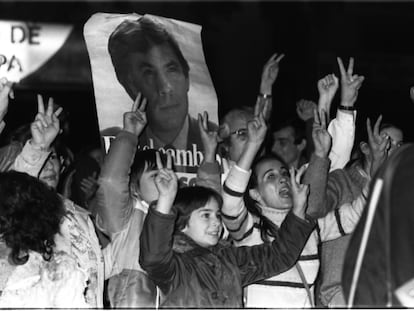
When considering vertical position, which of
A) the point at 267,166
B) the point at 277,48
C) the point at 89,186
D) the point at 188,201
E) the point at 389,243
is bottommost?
the point at 277,48

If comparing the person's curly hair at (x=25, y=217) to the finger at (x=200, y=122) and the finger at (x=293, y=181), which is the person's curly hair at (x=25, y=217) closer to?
the finger at (x=293, y=181)

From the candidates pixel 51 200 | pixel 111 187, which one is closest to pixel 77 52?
pixel 111 187

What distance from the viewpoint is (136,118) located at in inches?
167

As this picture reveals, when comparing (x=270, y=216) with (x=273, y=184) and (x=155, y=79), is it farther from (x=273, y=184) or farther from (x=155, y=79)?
(x=155, y=79)

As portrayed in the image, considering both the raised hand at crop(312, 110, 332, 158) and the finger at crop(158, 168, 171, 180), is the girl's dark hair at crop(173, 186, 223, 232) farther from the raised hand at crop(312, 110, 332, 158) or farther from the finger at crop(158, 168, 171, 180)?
the raised hand at crop(312, 110, 332, 158)

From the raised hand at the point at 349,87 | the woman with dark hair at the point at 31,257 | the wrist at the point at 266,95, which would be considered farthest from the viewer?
the wrist at the point at 266,95

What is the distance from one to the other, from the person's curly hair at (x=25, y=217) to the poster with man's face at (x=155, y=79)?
0.82 m

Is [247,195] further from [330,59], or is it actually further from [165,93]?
[330,59]

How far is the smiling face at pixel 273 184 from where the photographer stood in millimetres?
4469

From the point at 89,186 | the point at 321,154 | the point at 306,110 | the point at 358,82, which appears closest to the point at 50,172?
the point at 89,186

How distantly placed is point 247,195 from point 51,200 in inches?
47.6

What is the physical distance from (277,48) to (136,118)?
4.24 metres

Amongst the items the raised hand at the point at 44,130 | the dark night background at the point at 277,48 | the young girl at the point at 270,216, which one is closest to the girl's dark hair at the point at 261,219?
the young girl at the point at 270,216

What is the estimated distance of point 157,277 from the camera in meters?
3.76
